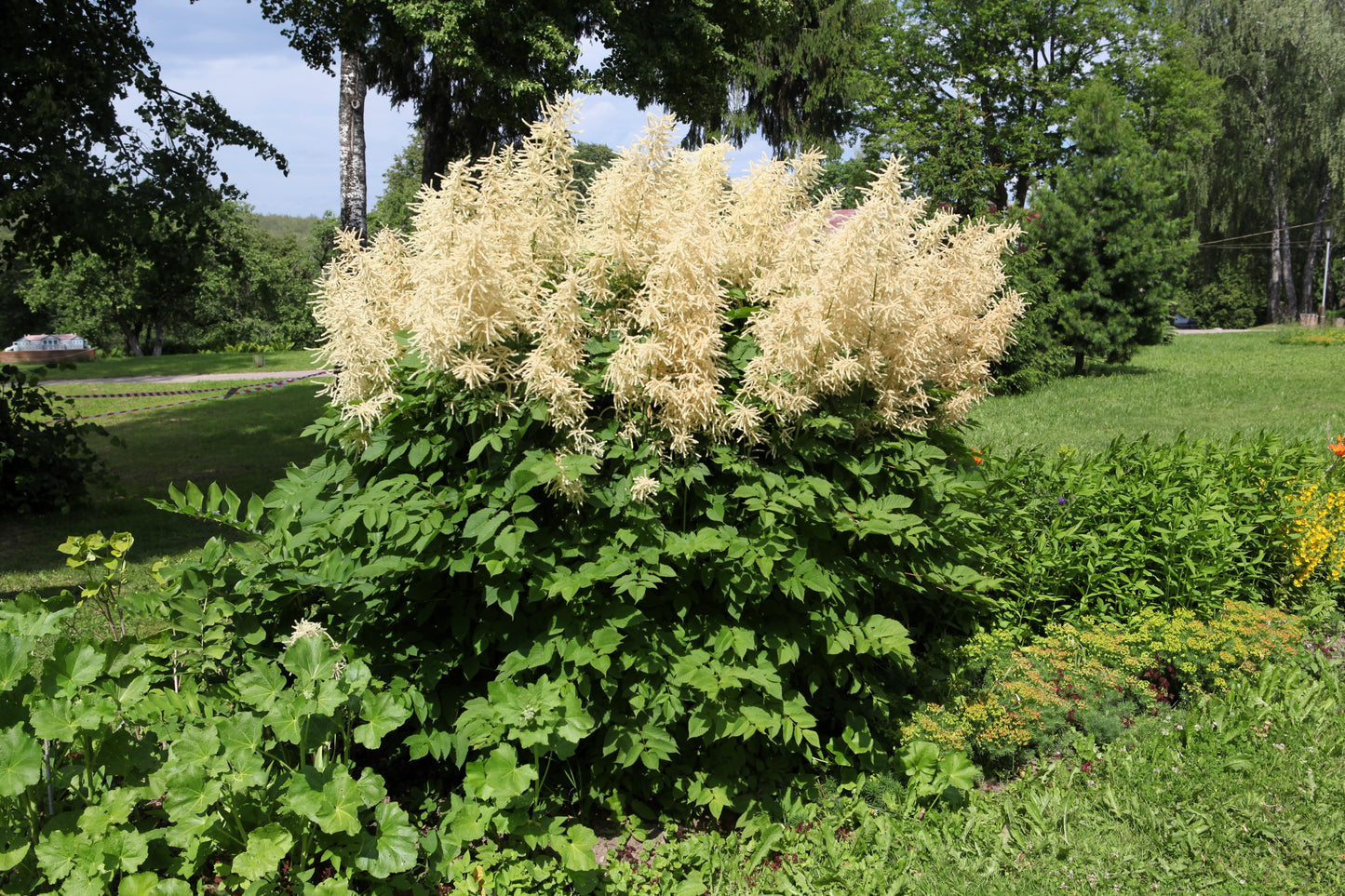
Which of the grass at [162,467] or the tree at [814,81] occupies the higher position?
Result: the tree at [814,81]

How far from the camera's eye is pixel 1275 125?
35.9 metres

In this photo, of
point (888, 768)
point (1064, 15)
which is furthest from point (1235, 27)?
point (888, 768)

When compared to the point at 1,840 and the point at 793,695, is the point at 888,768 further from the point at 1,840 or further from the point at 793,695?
the point at 1,840

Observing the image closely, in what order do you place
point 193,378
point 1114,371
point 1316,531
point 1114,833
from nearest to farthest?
point 1114,833 < point 1316,531 < point 1114,371 < point 193,378

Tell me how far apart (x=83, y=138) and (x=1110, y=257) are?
1450 cm

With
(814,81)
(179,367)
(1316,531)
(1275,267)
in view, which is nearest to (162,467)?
(1316,531)

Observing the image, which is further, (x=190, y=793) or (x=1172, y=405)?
(x=1172, y=405)

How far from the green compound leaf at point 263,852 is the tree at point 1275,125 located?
38212mm

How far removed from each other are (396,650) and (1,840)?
1.07m

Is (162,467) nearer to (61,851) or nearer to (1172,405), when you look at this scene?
(61,851)

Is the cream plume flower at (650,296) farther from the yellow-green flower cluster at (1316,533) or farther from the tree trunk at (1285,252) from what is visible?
the tree trunk at (1285,252)

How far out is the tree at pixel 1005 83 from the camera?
27.3 m

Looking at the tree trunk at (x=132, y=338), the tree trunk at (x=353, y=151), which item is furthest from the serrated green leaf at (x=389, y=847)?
the tree trunk at (x=132, y=338)

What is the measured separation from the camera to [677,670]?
8.20 ft
